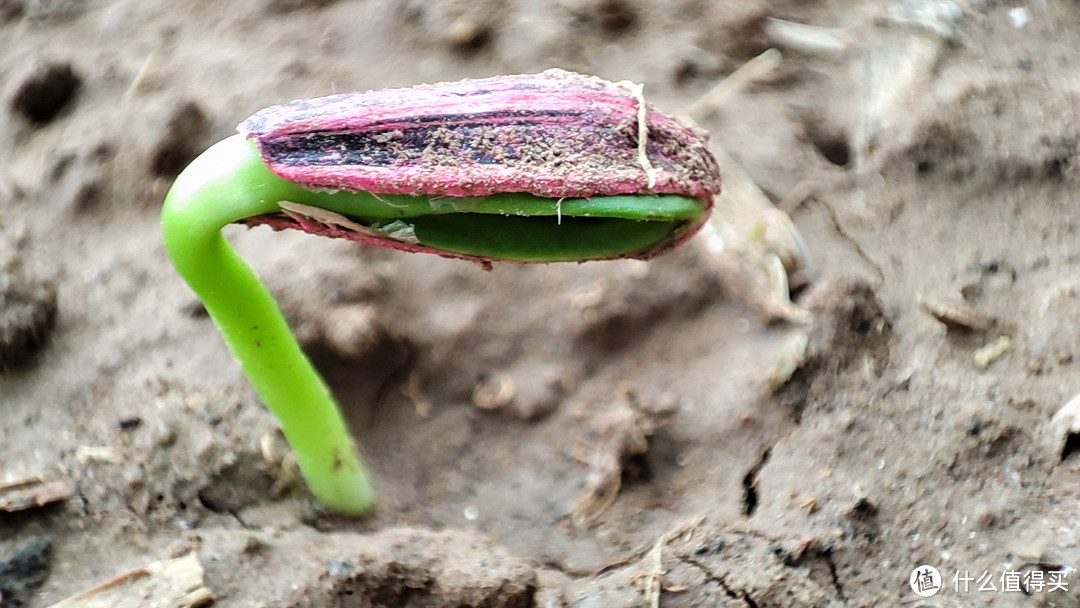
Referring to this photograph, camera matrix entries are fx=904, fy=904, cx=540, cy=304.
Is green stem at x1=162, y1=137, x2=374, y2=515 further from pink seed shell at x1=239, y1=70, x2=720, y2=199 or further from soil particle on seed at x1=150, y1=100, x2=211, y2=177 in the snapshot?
soil particle on seed at x1=150, y1=100, x2=211, y2=177

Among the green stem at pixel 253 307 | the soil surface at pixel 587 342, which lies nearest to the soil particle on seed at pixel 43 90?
the soil surface at pixel 587 342

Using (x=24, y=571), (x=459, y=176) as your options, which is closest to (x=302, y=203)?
(x=459, y=176)

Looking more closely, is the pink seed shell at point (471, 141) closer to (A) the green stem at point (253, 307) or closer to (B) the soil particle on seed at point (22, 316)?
(A) the green stem at point (253, 307)

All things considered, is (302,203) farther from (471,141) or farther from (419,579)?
(419,579)

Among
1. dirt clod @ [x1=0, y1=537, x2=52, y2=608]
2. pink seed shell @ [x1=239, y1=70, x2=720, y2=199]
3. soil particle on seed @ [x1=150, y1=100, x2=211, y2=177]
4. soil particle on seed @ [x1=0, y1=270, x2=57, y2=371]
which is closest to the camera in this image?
pink seed shell @ [x1=239, y1=70, x2=720, y2=199]

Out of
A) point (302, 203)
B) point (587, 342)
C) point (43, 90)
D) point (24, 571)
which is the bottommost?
point (587, 342)

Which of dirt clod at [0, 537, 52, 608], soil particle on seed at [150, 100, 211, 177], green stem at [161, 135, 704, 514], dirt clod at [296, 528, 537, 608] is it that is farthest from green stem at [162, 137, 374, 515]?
soil particle on seed at [150, 100, 211, 177]
